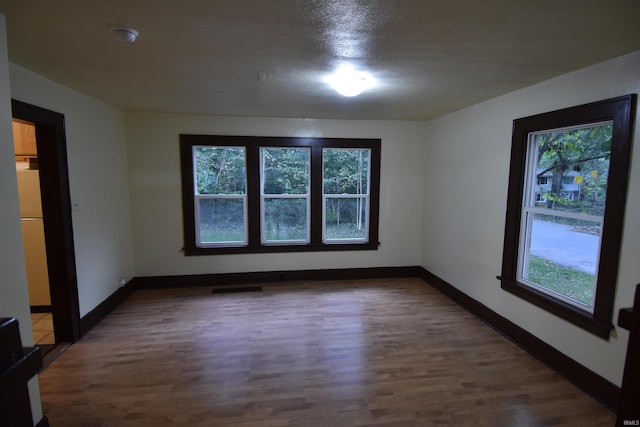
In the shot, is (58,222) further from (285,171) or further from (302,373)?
(285,171)

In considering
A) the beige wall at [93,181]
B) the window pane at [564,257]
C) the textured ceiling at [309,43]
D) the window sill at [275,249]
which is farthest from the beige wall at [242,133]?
the window pane at [564,257]

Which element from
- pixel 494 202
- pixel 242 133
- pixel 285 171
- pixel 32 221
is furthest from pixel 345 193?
pixel 32 221

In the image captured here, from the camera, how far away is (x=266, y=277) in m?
4.73

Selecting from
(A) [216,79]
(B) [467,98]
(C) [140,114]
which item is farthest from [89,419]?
(B) [467,98]

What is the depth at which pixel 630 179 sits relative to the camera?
2107 mm

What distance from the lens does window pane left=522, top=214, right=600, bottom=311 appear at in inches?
97.5

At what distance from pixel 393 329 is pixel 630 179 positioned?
228cm

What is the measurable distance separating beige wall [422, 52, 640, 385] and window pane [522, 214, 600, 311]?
246 millimetres

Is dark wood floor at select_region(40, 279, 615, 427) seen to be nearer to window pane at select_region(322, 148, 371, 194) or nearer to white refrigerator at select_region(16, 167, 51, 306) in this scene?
white refrigerator at select_region(16, 167, 51, 306)

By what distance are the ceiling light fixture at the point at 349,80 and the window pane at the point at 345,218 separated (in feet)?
7.02

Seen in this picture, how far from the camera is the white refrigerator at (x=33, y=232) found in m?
3.54

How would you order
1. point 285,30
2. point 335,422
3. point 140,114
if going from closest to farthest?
point 285,30, point 335,422, point 140,114

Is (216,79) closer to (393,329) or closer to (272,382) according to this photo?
(272,382)

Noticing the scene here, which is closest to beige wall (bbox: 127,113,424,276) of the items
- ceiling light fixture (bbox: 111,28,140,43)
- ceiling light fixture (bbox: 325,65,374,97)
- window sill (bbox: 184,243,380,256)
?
window sill (bbox: 184,243,380,256)
